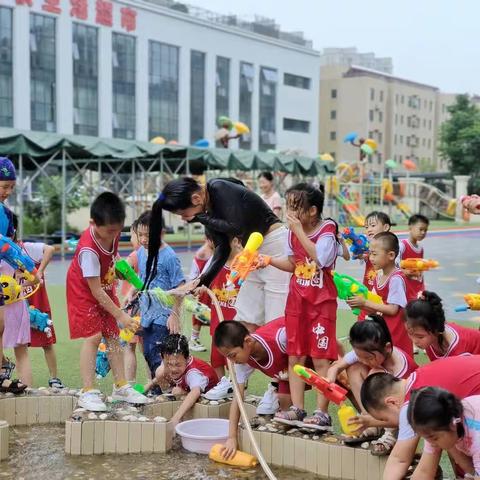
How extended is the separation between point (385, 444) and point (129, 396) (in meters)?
1.68

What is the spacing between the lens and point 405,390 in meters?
3.02

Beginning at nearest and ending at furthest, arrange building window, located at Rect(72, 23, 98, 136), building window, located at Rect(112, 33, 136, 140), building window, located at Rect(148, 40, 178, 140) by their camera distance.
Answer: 1. building window, located at Rect(72, 23, 98, 136)
2. building window, located at Rect(112, 33, 136, 140)
3. building window, located at Rect(148, 40, 178, 140)

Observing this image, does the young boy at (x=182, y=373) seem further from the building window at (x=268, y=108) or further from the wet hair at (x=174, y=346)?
the building window at (x=268, y=108)

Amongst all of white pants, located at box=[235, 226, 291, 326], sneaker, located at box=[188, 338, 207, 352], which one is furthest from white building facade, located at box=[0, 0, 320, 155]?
white pants, located at box=[235, 226, 291, 326]

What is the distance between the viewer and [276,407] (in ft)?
14.1

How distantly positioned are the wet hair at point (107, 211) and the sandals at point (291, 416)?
145 cm

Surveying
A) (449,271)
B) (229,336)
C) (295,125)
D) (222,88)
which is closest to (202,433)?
(229,336)

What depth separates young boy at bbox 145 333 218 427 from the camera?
4.50 meters

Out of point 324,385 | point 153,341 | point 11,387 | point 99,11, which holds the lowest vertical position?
point 11,387

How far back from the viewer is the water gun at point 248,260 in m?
3.92

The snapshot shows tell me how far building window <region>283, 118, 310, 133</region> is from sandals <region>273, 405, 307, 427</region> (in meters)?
52.4

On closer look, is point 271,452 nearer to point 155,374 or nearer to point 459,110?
point 155,374

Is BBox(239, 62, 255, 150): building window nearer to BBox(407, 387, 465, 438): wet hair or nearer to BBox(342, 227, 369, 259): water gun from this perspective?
BBox(342, 227, 369, 259): water gun

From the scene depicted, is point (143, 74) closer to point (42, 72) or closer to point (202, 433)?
point (42, 72)
